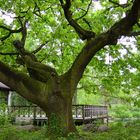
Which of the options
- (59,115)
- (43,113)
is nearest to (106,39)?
(59,115)

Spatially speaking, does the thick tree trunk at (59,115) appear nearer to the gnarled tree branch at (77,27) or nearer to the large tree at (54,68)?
the large tree at (54,68)

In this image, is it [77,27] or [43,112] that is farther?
[43,112]

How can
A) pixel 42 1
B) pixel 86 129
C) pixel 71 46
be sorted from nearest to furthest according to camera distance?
pixel 42 1, pixel 86 129, pixel 71 46

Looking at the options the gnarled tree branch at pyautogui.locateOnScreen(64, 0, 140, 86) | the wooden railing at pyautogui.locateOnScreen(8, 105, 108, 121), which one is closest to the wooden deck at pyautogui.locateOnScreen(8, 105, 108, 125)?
the wooden railing at pyautogui.locateOnScreen(8, 105, 108, 121)

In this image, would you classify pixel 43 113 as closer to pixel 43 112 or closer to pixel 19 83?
pixel 43 112

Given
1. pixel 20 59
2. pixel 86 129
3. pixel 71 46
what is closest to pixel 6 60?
pixel 20 59

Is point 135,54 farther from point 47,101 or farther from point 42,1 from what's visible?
point 47,101

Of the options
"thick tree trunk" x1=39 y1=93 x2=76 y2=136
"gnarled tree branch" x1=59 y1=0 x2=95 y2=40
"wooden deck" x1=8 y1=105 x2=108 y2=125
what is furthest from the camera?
"wooden deck" x1=8 y1=105 x2=108 y2=125

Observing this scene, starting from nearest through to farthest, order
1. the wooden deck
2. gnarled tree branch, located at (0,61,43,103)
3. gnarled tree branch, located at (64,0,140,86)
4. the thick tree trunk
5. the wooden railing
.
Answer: gnarled tree branch, located at (64,0,140,86) < the thick tree trunk < gnarled tree branch, located at (0,61,43,103) < the wooden deck < the wooden railing

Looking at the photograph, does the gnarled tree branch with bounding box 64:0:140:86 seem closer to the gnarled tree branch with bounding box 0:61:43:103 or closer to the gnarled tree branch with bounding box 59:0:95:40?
the gnarled tree branch with bounding box 59:0:95:40

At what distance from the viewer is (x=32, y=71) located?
15227 millimetres

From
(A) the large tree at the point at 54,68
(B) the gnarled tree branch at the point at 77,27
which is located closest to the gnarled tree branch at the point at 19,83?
(A) the large tree at the point at 54,68

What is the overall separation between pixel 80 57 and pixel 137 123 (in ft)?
18.8

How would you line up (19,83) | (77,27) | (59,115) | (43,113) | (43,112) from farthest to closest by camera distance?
(43,113), (43,112), (19,83), (77,27), (59,115)
